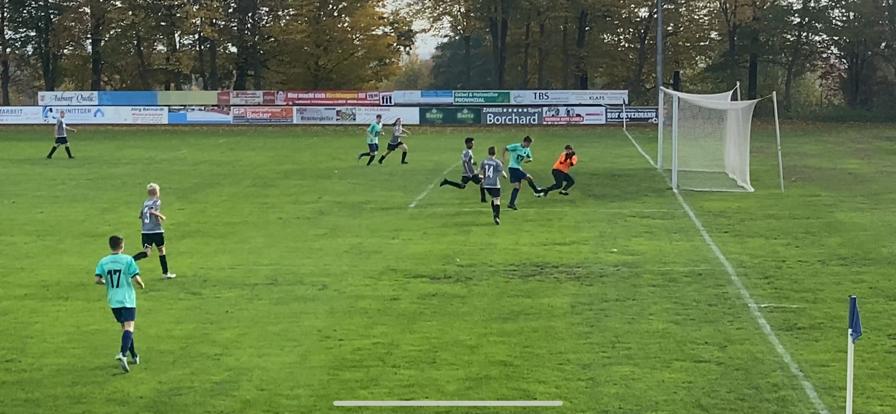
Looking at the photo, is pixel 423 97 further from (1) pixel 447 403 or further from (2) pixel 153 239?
(1) pixel 447 403

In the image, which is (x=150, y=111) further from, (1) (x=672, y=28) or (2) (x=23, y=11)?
(1) (x=672, y=28)

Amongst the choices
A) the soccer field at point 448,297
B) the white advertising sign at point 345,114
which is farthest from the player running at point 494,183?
the white advertising sign at point 345,114

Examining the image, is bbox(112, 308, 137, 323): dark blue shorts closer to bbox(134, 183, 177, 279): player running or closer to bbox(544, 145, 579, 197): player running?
bbox(134, 183, 177, 279): player running

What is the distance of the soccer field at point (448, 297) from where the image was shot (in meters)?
11.2

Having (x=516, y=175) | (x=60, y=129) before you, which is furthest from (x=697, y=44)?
(x=516, y=175)

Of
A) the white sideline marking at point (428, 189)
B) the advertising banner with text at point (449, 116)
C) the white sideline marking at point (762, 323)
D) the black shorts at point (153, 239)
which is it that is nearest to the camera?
the white sideline marking at point (762, 323)

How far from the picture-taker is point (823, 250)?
1928 centimetres

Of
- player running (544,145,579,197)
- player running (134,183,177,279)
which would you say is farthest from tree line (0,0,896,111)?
player running (134,183,177,279)

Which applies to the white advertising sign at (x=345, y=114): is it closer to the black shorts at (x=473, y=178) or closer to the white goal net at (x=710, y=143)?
the white goal net at (x=710, y=143)

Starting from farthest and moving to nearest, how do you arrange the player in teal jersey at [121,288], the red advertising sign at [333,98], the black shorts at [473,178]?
the red advertising sign at [333,98], the black shorts at [473,178], the player in teal jersey at [121,288]

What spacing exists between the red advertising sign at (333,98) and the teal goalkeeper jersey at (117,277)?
52.3 metres

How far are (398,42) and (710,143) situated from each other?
155ft

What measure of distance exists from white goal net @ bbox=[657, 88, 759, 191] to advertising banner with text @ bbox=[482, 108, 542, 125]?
2205cm

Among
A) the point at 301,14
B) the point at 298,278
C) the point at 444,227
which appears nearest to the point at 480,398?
the point at 298,278
